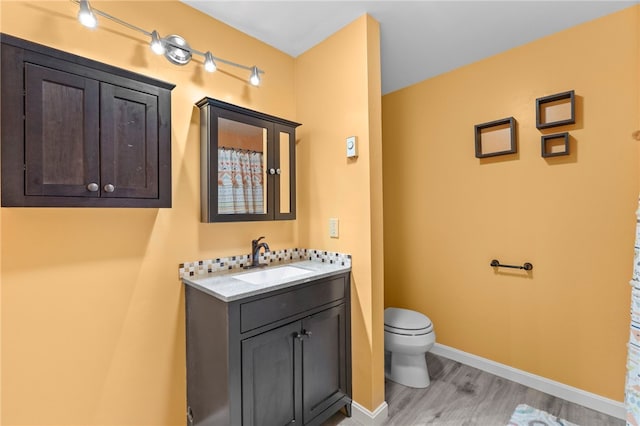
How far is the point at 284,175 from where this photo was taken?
208 cm

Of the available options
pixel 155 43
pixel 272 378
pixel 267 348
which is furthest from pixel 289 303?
pixel 155 43

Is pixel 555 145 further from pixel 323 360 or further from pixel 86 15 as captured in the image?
pixel 86 15

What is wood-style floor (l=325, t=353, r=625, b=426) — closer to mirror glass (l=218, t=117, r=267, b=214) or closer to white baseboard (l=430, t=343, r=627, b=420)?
white baseboard (l=430, t=343, r=627, b=420)

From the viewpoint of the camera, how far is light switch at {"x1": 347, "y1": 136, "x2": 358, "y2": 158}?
72.7 inches

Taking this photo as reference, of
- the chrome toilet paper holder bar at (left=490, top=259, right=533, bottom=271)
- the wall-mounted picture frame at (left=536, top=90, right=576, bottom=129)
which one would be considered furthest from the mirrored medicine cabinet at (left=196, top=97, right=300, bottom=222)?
the wall-mounted picture frame at (left=536, top=90, right=576, bottom=129)

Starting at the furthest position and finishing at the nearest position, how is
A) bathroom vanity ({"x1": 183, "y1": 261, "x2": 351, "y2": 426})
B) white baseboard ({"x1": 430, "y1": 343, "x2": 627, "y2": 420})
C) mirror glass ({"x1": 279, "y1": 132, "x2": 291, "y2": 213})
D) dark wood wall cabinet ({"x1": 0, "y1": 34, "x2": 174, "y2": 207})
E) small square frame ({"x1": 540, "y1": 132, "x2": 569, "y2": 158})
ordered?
mirror glass ({"x1": 279, "y1": 132, "x2": 291, "y2": 213}) < small square frame ({"x1": 540, "y1": 132, "x2": 569, "y2": 158}) < white baseboard ({"x1": 430, "y1": 343, "x2": 627, "y2": 420}) < bathroom vanity ({"x1": 183, "y1": 261, "x2": 351, "y2": 426}) < dark wood wall cabinet ({"x1": 0, "y1": 34, "x2": 174, "y2": 207})

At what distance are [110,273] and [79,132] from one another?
0.69 meters

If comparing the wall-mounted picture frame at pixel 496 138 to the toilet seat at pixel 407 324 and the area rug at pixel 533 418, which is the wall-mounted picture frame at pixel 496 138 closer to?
the toilet seat at pixel 407 324

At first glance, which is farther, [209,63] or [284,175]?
[284,175]

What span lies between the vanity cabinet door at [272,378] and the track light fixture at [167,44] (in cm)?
160

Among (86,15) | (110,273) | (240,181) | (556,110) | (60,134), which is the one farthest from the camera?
(556,110)

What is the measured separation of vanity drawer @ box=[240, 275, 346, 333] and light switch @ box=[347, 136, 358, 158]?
797 mm

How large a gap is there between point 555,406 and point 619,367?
460 mm

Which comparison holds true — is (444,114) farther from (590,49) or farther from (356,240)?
(356,240)
